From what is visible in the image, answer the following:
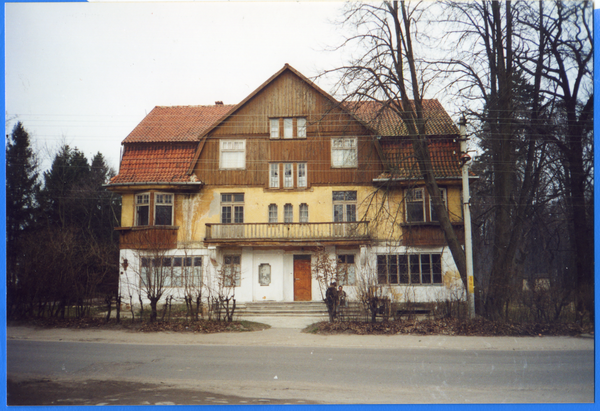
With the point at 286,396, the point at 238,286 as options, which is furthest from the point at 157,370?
the point at 238,286

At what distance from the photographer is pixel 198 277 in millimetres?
12172

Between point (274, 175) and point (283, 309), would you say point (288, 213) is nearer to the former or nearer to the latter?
point (274, 175)

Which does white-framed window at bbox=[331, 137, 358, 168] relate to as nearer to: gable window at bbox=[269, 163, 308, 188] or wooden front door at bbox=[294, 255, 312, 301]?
gable window at bbox=[269, 163, 308, 188]

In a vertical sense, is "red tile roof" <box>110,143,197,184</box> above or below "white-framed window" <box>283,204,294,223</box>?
above

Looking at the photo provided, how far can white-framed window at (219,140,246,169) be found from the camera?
12.7 metres

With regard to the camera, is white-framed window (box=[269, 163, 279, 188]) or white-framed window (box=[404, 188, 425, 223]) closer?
white-framed window (box=[404, 188, 425, 223])

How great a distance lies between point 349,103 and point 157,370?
848 cm

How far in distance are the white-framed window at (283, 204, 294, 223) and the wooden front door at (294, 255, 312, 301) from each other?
1403 mm

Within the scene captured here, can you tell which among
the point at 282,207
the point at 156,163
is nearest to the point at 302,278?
the point at 282,207

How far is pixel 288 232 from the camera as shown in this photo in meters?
12.8

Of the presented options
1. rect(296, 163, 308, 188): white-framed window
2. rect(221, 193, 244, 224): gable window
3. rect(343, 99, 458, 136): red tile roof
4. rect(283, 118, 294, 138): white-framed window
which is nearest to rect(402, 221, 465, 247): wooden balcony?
rect(343, 99, 458, 136): red tile roof

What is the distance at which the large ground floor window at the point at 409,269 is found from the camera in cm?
1193

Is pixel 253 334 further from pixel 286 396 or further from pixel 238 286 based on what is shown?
pixel 286 396

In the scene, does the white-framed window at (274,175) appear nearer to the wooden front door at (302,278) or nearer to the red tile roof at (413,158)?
the wooden front door at (302,278)
